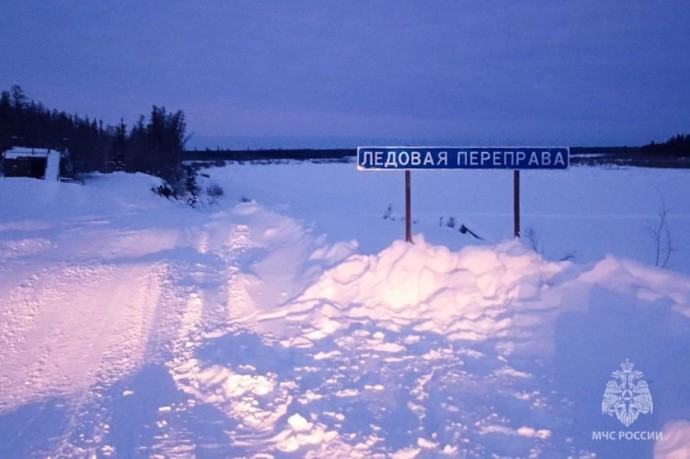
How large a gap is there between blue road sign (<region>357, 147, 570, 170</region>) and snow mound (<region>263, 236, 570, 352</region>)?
1.35 meters

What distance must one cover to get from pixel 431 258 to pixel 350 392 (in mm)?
3205

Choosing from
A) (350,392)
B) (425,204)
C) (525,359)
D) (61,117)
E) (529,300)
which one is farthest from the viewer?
(61,117)

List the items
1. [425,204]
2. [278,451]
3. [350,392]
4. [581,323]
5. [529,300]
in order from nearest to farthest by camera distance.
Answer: [278,451], [350,392], [581,323], [529,300], [425,204]

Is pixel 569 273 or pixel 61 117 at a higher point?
pixel 61 117

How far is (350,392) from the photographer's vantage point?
4965 millimetres

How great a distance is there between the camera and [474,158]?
9.02 metres

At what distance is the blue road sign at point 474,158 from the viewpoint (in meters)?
8.92

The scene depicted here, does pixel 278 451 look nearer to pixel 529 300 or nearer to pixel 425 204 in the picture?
pixel 529 300

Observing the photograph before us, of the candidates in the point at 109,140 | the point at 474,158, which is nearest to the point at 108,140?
the point at 109,140

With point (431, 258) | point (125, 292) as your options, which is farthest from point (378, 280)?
point (125, 292)

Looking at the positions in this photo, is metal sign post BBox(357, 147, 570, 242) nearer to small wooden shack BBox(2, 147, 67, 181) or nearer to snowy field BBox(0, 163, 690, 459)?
snowy field BBox(0, 163, 690, 459)
